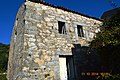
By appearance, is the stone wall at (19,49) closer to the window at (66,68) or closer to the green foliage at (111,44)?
the window at (66,68)

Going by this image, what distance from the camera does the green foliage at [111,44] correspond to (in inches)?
279

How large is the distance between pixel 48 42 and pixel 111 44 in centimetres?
327

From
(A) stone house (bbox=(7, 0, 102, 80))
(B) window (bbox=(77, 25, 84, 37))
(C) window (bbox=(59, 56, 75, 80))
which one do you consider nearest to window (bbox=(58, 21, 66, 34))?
(A) stone house (bbox=(7, 0, 102, 80))

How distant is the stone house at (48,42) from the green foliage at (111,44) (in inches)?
65.5

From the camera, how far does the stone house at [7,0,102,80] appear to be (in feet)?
24.9

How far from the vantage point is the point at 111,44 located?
23.1 ft

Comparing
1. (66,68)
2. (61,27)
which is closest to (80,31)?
(61,27)

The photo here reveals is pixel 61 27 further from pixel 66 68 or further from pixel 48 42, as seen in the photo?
pixel 66 68

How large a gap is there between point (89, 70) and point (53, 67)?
8.23 feet

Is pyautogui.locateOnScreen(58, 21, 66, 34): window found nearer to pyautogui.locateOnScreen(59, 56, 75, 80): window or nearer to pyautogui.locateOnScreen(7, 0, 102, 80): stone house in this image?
pyautogui.locateOnScreen(7, 0, 102, 80): stone house

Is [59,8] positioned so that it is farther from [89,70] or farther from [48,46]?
[89,70]

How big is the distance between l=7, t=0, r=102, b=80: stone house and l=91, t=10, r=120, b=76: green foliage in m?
1.66

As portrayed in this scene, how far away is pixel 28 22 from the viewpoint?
8.20m

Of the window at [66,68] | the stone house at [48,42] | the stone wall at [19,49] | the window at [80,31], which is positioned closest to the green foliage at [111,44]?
the stone house at [48,42]
